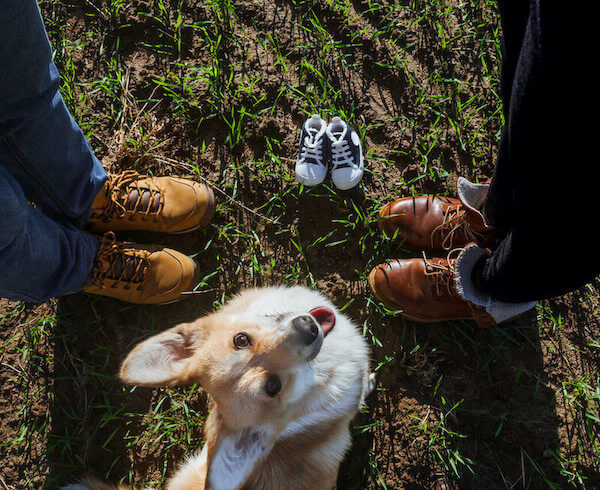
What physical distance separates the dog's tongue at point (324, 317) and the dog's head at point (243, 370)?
0.81ft

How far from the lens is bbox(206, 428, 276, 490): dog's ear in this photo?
1667 mm

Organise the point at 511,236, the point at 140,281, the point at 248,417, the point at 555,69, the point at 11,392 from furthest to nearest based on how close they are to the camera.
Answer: the point at 11,392, the point at 140,281, the point at 248,417, the point at 511,236, the point at 555,69

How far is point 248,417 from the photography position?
1.86 meters

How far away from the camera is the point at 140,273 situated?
98.2 inches

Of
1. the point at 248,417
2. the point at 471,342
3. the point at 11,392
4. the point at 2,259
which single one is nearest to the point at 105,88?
the point at 2,259

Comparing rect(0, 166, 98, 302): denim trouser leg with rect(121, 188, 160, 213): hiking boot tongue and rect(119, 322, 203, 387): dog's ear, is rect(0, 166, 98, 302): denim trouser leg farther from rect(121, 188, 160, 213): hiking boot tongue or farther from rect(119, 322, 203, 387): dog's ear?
rect(119, 322, 203, 387): dog's ear

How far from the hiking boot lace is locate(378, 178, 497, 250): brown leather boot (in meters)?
1.46

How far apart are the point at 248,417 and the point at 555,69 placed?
68.3 inches

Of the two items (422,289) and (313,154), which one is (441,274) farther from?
(313,154)

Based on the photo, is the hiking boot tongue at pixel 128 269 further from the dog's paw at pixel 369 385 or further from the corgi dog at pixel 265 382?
the dog's paw at pixel 369 385

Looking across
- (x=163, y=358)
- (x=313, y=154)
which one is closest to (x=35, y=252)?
(x=163, y=358)

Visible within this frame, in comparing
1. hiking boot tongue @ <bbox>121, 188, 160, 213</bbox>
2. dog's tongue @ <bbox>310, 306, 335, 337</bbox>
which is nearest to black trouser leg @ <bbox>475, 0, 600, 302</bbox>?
dog's tongue @ <bbox>310, 306, 335, 337</bbox>

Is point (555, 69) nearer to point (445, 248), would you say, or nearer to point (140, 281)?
point (445, 248)

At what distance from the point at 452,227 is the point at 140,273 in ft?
6.35
